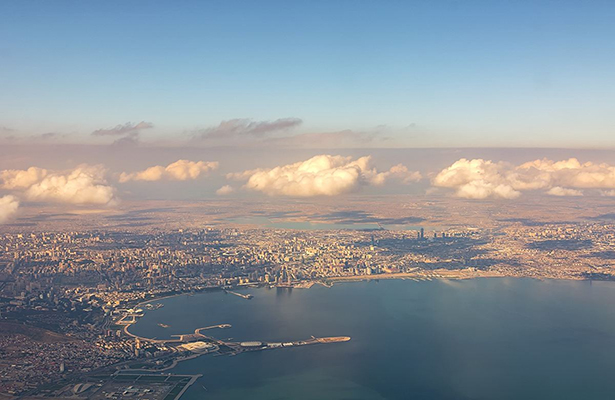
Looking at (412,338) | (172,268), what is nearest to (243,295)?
(172,268)

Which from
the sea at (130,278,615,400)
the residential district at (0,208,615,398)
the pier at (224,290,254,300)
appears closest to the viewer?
the sea at (130,278,615,400)

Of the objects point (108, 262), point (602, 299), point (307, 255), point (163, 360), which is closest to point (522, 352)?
point (602, 299)

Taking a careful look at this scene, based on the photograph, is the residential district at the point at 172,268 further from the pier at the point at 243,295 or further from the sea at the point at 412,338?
the sea at the point at 412,338

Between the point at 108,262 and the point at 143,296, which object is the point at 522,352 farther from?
the point at 108,262

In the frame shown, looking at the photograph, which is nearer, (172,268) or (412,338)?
(412,338)

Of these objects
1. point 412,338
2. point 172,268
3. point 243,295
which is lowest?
point 412,338

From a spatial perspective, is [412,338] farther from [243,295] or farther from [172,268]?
[172,268]

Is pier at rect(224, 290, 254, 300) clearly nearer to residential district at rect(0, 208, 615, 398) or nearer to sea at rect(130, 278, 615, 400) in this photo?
sea at rect(130, 278, 615, 400)

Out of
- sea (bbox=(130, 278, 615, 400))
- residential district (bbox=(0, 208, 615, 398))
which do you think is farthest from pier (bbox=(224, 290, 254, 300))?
residential district (bbox=(0, 208, 615, 398))

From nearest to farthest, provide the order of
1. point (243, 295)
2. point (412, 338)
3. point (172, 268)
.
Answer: point (412, 338), point (243, 295), point (172, 268)
